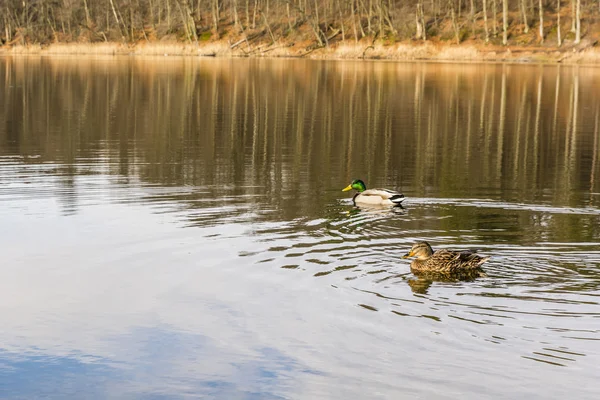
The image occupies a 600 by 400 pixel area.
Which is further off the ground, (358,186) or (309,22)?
(309,22)

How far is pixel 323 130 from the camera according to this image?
1200 inches

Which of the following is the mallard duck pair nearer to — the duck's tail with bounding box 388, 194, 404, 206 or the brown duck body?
the brown duck body

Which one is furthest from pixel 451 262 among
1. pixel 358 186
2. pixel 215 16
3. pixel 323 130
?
pixel 215 16

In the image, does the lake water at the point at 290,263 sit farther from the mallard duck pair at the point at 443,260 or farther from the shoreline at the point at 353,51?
the shoreline at the point at 353,51

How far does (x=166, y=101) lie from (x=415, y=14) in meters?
52.3

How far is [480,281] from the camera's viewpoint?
11.7m

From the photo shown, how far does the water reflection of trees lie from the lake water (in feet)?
0.54

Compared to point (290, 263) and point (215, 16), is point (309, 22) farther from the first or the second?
point (290, 263)

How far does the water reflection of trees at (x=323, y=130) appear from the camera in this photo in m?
20.8

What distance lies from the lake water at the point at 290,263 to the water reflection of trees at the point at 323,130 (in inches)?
6.5

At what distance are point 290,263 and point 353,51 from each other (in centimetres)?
7207

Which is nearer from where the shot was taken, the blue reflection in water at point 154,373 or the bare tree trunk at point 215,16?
the blue reflection in water at point 154,373

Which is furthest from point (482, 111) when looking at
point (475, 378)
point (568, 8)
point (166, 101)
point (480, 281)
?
point (568, 8)

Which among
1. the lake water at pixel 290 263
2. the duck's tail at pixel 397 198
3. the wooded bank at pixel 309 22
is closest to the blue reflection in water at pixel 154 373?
the lake water at pixel 290 263
